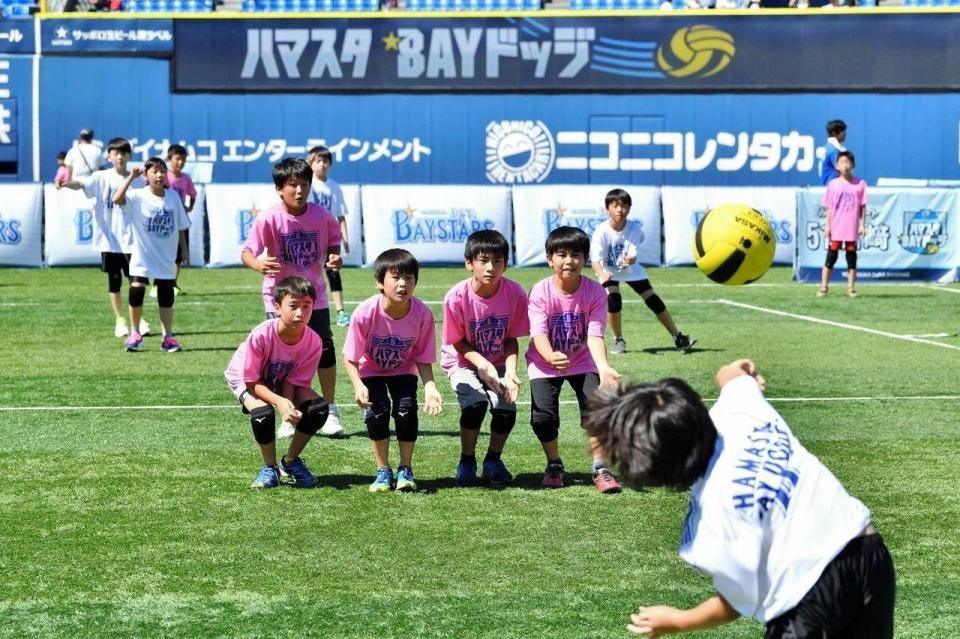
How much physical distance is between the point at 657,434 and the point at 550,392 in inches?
208

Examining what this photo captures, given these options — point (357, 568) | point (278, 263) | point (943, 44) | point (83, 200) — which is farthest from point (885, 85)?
point (357, 568)

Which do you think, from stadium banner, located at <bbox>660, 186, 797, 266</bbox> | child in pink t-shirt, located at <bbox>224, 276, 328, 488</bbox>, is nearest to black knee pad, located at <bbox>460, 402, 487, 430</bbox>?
child in pink t-shirt, located at <bbox>224, 276, 328, 488</bbox>

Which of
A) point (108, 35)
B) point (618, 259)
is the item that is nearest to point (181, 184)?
point (618, 259)

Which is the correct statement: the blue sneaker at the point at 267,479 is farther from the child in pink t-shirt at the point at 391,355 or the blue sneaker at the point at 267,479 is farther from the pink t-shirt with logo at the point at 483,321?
the pink t-shirt with logo at the point at 483,321

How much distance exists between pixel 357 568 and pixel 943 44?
86.4ft

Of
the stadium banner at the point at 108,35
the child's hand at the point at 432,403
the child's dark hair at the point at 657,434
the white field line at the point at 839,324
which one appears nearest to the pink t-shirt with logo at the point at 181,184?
the white field line at the point at 839,324

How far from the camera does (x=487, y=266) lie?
28.9 feet

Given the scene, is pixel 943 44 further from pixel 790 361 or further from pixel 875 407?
pixel 875 407

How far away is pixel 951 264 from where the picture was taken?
24.7 meters

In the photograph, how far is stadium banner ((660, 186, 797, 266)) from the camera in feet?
90.5

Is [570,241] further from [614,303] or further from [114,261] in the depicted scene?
[114,261]

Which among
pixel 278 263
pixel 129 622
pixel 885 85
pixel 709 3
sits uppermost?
pixel 709 3

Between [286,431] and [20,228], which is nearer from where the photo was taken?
[286,431]

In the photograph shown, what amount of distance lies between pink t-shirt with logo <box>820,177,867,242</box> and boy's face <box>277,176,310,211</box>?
13130 millimetres
